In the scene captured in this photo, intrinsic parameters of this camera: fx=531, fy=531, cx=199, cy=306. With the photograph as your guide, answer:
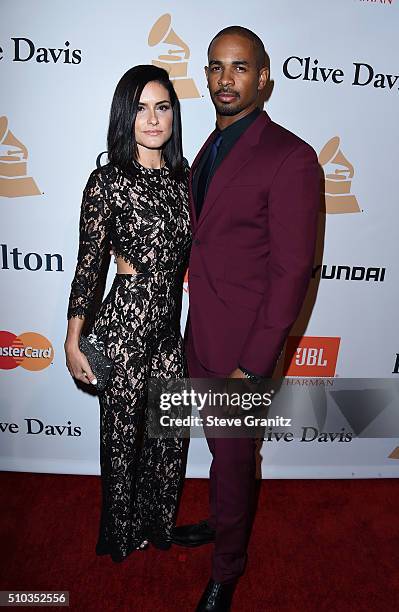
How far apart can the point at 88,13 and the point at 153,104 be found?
2.31 feet

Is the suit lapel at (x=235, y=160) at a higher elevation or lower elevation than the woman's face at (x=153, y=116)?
lower

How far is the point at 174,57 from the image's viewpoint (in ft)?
7.52

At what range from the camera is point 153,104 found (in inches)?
74.0

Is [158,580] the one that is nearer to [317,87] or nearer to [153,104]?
[153,104]

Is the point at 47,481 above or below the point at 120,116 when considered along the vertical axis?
below

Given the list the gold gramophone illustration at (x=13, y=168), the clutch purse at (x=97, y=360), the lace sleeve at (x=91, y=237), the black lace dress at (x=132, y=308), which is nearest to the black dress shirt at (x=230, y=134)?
the black lace dress at (x=132, y=308)

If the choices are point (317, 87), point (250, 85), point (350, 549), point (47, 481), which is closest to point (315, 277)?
point (317, 87)

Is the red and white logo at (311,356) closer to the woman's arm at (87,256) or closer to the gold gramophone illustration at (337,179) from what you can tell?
the gold gramophone illustration at (337,179)

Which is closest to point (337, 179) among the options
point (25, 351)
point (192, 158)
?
point (192, 158)

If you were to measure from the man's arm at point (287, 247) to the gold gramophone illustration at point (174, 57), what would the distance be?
840 mm

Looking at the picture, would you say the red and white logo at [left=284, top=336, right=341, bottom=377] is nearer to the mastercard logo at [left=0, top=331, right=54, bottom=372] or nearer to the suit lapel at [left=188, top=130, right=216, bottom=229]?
the suit lapel at [left=188, top=130, right=216, bottom=229]

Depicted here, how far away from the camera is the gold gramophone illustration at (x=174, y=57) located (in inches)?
88.9

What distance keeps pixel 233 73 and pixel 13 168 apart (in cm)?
118

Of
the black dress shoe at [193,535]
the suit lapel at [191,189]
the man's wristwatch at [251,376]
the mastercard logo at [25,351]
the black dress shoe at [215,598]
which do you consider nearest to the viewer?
the man's wristwatch at [251,376]
